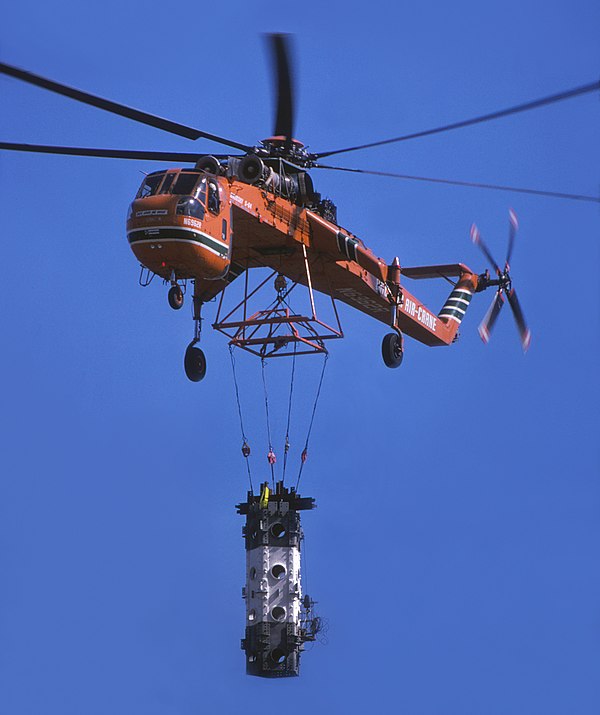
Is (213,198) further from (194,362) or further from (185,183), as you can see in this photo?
(194,362)

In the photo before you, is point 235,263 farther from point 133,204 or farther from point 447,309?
point 447,309

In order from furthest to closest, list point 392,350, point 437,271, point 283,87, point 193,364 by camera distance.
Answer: point 437,271 < point 392,350 < point 193,364 < point 283,87

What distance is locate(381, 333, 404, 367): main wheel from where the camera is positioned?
36.0 meters

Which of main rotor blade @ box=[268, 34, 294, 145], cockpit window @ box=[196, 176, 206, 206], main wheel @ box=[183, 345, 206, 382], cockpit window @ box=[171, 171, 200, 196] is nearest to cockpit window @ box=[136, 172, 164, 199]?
cockpit window @ box=[171, 171, 200, 196]

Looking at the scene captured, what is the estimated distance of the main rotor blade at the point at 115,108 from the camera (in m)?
24.2

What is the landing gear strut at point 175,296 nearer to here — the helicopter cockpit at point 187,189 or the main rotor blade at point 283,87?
the helicopter cockpit at point 187,189

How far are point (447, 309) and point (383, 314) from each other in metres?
3.58

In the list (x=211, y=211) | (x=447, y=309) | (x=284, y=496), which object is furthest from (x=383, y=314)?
(x=211, y=211)

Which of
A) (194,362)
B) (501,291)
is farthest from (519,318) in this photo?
(194,362)

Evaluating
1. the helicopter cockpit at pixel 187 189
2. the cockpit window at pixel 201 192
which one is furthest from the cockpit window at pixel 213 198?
the cockpit window at pixel 201 192

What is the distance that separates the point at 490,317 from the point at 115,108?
17.1m

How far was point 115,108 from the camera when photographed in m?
27.6

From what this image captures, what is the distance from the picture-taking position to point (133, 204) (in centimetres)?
3012

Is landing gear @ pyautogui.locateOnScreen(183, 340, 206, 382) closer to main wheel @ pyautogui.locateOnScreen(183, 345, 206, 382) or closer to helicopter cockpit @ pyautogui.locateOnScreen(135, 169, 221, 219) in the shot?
main wheel @ pyautogui.locateOnScreen(183, 345, 206, 382)
